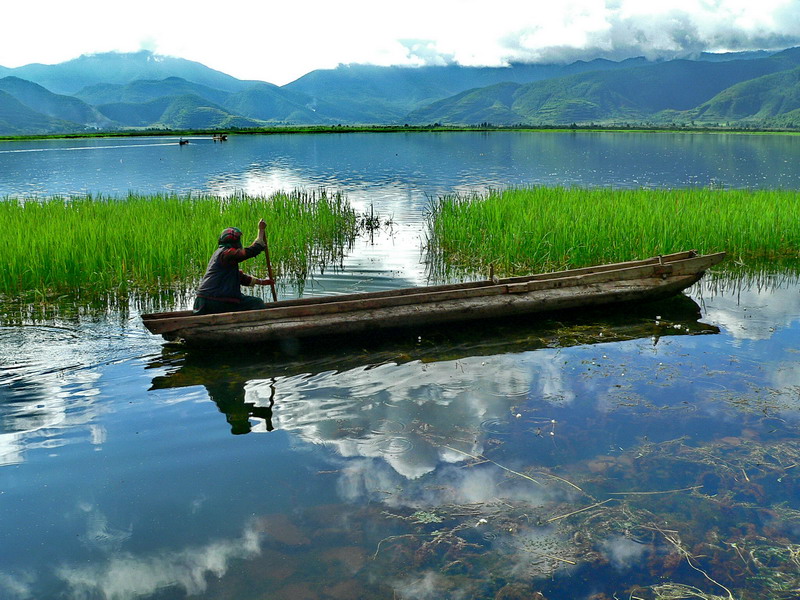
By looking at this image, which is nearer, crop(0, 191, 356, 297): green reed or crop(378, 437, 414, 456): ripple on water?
crop(378, 437, 414, 456): ripple on water

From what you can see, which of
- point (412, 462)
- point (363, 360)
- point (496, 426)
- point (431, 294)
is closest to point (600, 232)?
point (431, 294)

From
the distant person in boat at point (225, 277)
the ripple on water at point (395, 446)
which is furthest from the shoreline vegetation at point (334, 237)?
the ripple on water at point (395, 446)

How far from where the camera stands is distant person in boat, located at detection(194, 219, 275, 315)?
9.79m

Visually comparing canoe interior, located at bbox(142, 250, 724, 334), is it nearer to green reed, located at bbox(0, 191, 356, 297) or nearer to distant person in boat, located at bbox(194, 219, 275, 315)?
distant person in boat, located at bbox(194, 219, 275, 315)

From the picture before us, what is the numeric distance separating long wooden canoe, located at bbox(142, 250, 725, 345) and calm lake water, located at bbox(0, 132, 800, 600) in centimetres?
42

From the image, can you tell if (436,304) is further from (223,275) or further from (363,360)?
(223,275)

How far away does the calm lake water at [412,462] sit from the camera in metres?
4.78

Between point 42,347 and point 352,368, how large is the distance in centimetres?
498

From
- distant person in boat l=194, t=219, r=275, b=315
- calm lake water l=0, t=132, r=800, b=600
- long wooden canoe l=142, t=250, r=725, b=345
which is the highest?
distant person in boat l=194, t=219, r=275, b=315

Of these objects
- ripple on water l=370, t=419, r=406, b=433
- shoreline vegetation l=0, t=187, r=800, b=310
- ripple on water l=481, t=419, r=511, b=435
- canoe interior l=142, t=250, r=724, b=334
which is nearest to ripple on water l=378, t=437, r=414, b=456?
ripple on water l=370, t=419, r=406, b=433

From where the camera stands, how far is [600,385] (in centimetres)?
845

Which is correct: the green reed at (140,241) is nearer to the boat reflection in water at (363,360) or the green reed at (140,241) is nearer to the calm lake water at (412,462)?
the calm lake water at (412,462)

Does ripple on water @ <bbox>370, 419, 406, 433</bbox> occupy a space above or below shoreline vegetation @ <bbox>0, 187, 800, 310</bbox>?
below

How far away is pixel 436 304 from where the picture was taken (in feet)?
34.4
